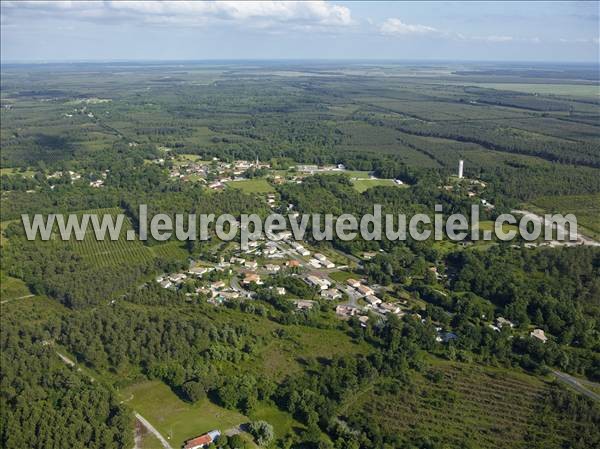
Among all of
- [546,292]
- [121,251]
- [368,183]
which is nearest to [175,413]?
[121,251]

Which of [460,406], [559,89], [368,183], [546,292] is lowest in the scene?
[460,406]

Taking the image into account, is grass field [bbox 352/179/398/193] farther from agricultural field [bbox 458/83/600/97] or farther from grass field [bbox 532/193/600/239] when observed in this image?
agricultural field [bbox 458/83/600/97]

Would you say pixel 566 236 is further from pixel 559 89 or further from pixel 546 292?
pixel 559 89

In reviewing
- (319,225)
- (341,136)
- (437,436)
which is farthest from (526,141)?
(437,436)

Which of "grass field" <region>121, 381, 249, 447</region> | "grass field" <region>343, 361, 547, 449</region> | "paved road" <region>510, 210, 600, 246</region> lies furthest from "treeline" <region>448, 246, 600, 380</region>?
"grass field" <region>121, 381, 249, 447</region>

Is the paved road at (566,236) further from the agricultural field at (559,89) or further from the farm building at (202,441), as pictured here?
the agricultural field at (559,89)

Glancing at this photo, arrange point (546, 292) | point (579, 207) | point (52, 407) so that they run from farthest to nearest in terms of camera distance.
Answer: point (579, 207) → point (546, 292) → point (52, 407)

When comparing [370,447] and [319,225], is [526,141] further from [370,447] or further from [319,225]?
[370,447]
